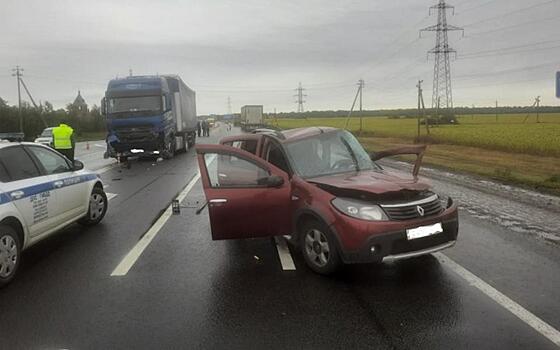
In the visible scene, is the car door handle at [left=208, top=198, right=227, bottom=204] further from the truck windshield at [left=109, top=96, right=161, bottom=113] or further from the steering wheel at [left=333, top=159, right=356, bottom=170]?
the truck windshield at [left=109, top=96, right=161, bottom=113]

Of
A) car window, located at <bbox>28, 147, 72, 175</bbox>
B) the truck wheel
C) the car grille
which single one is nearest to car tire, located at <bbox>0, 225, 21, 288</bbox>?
car window, located at <bbox>28, 147, 72, 175</bbox>

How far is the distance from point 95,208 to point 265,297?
14.9 ft

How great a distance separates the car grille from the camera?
479cm

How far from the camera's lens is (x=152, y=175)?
52.0ft

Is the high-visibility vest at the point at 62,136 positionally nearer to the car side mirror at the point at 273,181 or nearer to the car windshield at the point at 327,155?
the car windshield at the point at 327,155

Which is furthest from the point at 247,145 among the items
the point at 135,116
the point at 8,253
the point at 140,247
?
the point at 135,116

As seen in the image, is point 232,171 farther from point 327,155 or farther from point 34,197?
point 34,197

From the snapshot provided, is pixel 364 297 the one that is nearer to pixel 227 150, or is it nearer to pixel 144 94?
pixel 227 150

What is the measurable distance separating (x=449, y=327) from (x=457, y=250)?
2.49 m

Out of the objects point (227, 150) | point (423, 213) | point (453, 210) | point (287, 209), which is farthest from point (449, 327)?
point (227, 150)

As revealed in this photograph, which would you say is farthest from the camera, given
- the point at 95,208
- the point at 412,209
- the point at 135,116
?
the point at 135,116

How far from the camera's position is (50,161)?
678cm

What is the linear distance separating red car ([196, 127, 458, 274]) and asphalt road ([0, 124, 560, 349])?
388 mm

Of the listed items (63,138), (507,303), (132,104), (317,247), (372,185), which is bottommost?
(507,303)
